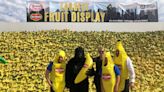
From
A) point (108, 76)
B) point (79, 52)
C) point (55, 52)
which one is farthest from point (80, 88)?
point (55, 52)

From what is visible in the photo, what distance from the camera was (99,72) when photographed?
10.2 meters

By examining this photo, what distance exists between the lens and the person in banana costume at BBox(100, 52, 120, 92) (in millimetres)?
9953

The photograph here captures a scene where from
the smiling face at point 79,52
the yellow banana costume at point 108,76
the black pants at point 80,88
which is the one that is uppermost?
the smiling face at point 79,52

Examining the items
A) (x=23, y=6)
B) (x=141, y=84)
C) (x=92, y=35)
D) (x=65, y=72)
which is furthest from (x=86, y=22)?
(x=65, y=72)

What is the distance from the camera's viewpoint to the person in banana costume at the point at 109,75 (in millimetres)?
9953

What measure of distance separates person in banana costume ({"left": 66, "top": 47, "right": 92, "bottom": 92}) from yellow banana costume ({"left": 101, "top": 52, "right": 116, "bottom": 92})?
0.34 metres

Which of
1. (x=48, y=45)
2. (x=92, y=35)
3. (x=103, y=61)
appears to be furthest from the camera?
(x=92, y=35)

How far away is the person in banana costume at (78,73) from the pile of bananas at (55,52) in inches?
182

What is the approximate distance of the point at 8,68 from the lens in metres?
16.2

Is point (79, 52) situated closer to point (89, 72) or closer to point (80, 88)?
point (89, 72)

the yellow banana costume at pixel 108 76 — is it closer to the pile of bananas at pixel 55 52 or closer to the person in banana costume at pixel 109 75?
the person in banana costume at pixel 109 75

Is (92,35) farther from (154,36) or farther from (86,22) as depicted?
(154,36)

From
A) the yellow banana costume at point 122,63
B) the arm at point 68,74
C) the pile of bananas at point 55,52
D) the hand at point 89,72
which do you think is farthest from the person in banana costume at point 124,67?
the pile of bananas at point 55,52

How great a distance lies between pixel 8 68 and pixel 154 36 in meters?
7.57
